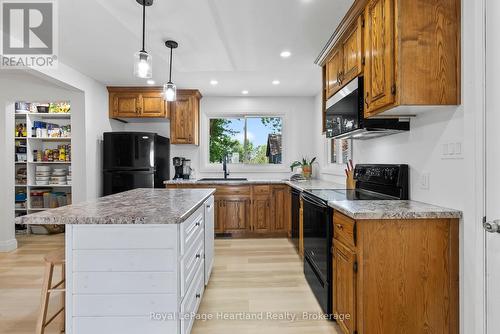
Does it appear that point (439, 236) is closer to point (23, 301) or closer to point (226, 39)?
point (226, 39)

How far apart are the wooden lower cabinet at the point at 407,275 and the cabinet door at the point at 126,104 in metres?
3.96

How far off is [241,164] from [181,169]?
1.06 metres

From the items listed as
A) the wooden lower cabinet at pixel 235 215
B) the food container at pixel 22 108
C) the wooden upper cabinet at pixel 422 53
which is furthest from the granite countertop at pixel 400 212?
the food container at pixel 22 108

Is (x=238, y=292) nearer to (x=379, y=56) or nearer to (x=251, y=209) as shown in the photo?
(x=251, y=209)

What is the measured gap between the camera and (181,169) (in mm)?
4684

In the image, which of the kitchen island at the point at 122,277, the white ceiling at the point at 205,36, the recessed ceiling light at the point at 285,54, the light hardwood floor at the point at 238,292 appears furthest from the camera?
the recessed ceiling light at the point at 285,54

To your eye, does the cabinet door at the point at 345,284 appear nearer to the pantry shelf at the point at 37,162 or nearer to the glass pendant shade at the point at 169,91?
the glass pendant shade at the point at 169,91

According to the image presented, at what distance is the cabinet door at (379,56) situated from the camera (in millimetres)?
1651

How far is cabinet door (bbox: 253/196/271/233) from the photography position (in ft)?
14.1

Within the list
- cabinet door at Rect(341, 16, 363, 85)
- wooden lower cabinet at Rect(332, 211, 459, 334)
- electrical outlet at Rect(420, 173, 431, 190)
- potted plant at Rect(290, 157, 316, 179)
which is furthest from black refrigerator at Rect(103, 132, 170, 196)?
electrical outlet at Rect(420, 173, 431, 190)

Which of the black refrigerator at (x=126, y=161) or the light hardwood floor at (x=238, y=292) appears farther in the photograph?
the black refrigerator at (x=126, y=161)

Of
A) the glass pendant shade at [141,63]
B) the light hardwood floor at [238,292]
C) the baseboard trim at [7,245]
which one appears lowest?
the light hardwood floor at [238,292]

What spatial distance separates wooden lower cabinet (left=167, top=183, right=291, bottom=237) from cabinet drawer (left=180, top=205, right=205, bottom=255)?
2.12m

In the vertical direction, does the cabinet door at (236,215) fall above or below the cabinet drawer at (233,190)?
below
